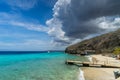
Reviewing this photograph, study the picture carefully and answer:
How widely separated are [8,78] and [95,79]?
34.9ft

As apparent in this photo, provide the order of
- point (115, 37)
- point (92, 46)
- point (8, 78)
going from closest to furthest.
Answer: point (8, 78)
point (115, 37)
point (92, 46)

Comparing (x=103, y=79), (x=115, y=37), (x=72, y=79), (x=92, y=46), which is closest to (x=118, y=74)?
(x=103, y=79)

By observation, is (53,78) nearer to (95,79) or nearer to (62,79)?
(62,79)

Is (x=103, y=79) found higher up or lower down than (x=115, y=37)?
lower down

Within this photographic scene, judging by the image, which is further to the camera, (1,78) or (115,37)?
(115,37)

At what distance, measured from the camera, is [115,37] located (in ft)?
391

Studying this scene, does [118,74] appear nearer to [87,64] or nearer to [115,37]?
[87,64]

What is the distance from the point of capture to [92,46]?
134250 millimetres

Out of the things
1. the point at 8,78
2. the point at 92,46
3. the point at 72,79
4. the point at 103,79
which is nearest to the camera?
the point at 103,79

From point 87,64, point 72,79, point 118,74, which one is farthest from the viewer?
point 87,64

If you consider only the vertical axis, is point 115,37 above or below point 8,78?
above

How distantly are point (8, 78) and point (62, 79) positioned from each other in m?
6.93

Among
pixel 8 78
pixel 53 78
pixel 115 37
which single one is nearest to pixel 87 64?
pixel 53 78

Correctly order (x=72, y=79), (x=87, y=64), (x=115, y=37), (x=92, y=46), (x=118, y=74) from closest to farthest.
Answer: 1. (x=118, y=74)
2. (x=72, y=79)
3. (x=87, y=64)
4. (x=115, y=37)
5. (x=92, y=46)
